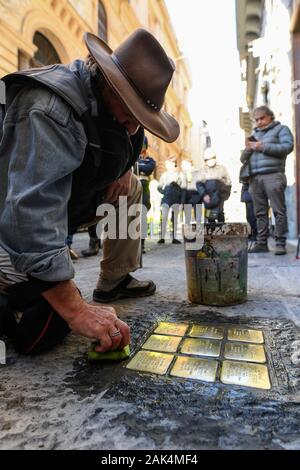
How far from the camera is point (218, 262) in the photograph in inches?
71.0

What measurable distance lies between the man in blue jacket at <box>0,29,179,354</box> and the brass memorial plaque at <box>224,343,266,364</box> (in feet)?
1.18

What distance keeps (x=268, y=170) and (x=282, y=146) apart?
0.30 metres

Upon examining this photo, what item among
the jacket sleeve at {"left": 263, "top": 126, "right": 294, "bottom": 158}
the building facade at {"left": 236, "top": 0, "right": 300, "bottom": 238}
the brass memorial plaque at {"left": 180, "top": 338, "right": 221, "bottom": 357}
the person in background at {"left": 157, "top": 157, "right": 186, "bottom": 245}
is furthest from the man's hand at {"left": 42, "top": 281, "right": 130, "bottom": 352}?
the person in background at {"left": 157, "top": 157, "right": 186, "bottom": 245}

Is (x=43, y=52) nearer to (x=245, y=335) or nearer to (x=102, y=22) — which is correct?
(x=102, y=22)

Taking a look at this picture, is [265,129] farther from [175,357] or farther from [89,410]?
[89,410]

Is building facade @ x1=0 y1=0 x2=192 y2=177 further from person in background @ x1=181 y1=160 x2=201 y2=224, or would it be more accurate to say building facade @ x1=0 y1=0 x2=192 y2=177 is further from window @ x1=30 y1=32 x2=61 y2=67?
person in background @ x1=181 y1=160 x2=201 y2=224

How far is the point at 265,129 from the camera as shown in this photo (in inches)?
167

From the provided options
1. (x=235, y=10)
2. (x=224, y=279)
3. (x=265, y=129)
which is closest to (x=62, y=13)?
(x=235, y=10)

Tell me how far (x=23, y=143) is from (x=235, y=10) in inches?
420

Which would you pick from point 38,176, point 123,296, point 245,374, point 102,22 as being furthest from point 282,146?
point 102,22

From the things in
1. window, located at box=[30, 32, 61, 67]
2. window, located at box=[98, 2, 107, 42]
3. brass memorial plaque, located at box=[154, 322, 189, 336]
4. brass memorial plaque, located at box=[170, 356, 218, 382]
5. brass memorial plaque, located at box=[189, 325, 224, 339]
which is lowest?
brass memorial plaque, located at box=[170, 356, 218, 382]

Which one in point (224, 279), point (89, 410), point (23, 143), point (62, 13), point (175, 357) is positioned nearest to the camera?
point (89, 410)

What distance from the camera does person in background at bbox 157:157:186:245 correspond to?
21.5 feet
